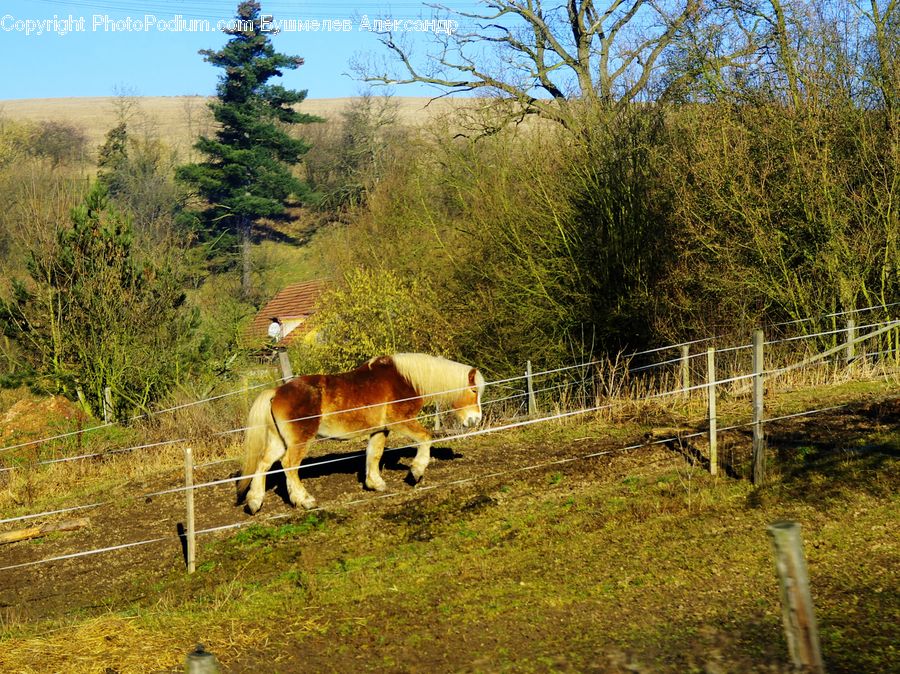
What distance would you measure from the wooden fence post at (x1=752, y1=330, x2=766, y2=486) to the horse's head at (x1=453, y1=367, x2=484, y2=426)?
3.08m

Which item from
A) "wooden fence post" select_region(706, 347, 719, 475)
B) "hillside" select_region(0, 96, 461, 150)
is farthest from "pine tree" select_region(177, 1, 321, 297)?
"wooden fence post" select_region(706, 347, 719, 475)

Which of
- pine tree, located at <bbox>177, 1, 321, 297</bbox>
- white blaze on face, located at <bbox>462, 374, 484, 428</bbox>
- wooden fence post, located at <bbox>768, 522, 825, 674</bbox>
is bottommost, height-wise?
white blaze on face, located at <bbox>462, 374, 484, 428</bbox>

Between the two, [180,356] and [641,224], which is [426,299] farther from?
[180,356]

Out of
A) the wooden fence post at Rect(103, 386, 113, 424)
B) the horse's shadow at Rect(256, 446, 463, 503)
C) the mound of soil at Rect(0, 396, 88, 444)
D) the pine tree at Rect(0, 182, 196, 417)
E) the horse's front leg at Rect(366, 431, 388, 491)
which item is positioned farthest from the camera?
the pine tree at Rect(0, 182, 196, 417)

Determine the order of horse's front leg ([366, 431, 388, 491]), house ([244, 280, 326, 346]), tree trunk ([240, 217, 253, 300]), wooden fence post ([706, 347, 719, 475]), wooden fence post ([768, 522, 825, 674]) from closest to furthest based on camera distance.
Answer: wooden fence post ([768, 522, 825, 674])
wooden fence post ([706, 347, 719, 475])
horse's front leg ([366, 431, 388, 491])
house ([244, 280, 326, 346])
tree trunk ([240, 217, 253, 300])

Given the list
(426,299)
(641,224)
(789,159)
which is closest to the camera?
(789,159)

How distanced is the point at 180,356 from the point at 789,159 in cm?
1542

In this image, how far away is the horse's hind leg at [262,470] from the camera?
1034 centimetres

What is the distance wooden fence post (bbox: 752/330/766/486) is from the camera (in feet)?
30.6

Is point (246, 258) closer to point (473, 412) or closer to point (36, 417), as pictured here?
point (36, 417)

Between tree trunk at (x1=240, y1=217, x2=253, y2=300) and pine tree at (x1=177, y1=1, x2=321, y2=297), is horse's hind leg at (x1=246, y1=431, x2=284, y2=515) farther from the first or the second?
pine tree at (x1=177, y1=1, x2=321, y2=297)

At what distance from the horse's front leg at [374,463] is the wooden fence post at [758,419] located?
13.4 feet

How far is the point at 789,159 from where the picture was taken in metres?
16.1

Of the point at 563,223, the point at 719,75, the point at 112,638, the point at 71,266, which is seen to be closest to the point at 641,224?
the point at 563,223
